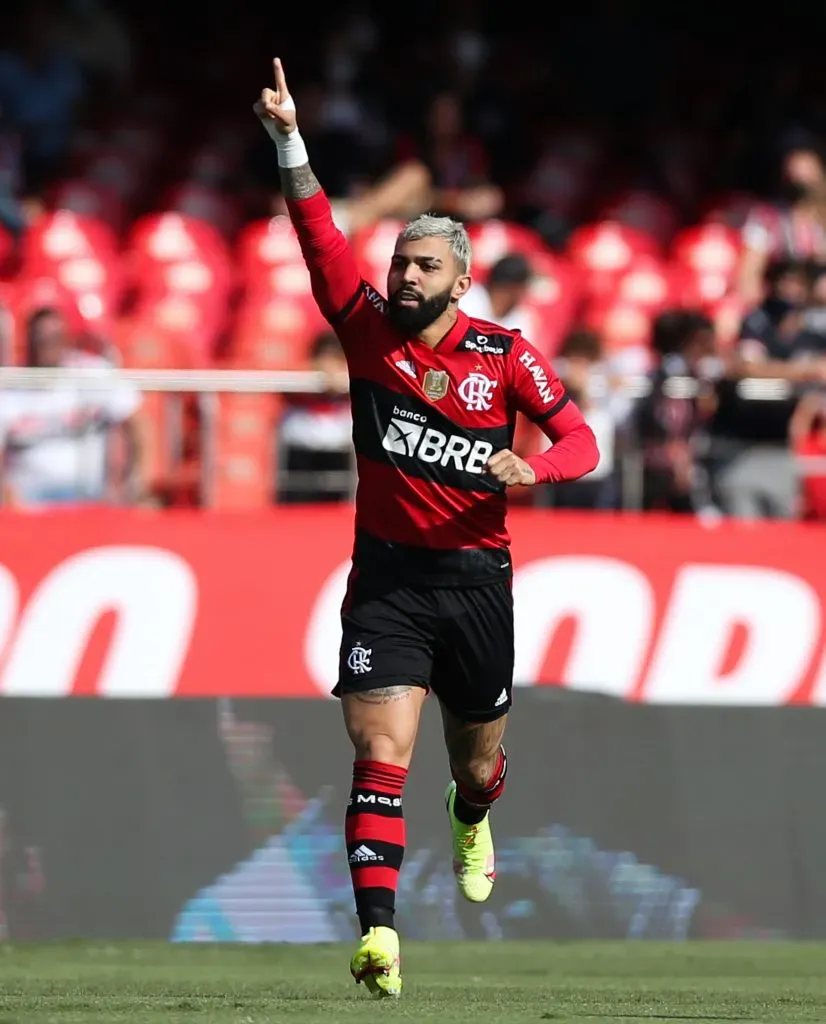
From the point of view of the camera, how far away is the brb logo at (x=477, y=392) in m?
6.89

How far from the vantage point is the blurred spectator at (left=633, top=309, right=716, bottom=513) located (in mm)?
11539

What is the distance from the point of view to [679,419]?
38.0 feet

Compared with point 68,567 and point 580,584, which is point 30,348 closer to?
point 68,567

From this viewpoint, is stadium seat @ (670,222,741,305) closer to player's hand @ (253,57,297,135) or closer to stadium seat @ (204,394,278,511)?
stadium seat @ (204,394,278,511)

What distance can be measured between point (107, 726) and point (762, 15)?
12.1 m

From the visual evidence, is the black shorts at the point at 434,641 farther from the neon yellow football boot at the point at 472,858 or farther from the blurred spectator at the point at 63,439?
the blurred spectator at the point at 63,439

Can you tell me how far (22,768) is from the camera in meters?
9.41

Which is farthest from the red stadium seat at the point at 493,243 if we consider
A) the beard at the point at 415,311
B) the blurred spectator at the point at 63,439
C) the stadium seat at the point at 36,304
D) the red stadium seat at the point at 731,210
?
the beard at the point at 415,311

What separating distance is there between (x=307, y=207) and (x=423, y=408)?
749 mm

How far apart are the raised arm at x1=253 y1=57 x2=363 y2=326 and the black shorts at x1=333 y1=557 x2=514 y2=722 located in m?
0.97

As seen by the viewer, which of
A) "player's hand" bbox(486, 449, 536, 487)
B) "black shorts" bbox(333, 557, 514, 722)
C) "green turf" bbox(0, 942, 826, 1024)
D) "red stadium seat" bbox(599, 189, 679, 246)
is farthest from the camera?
"red stadium seat" bbox(599, 189, 679, 246)

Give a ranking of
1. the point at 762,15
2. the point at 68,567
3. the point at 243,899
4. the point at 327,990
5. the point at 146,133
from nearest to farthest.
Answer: the point at 327,990
the point at 243,899
the point at 68,567
the point at 146,133
the point at 762,15

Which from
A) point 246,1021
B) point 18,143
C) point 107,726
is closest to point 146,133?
point 18,143

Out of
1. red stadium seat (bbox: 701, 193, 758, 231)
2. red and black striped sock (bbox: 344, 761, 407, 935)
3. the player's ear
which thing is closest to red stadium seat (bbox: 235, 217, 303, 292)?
red stadium seat (bbox: 701, 193, 758, 231)
